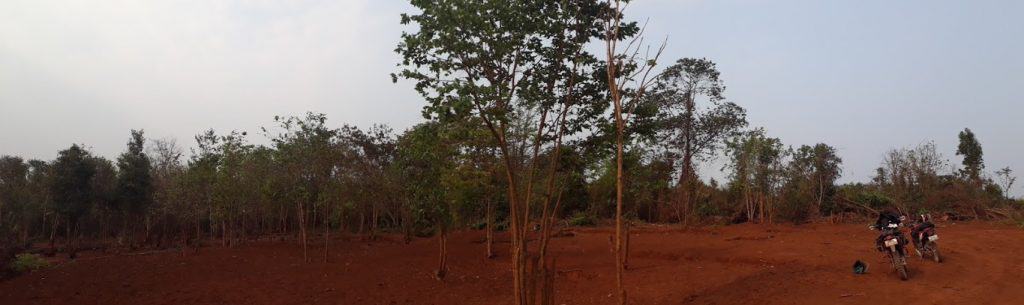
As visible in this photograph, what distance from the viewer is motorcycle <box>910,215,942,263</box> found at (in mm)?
10406

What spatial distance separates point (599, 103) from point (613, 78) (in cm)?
95

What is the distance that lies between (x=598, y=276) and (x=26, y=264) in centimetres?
1349

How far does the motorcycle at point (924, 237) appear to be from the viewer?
10.4m

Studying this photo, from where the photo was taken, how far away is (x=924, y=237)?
10.6 meters

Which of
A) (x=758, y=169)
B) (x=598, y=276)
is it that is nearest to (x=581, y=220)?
(x=758, y=169)

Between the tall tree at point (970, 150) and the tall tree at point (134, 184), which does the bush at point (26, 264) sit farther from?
the tall tree at point (970, 150)

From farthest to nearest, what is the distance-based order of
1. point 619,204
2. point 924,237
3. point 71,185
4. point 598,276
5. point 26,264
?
point 71,185, point 26,264, point 598,276, point 924,237, point 619,204

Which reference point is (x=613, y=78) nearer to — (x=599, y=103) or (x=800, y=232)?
(x=599, y=103)

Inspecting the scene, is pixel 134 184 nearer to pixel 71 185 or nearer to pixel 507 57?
pixel 71 185

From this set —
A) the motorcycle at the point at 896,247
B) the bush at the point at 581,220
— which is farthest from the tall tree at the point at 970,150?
the motorcycle at the point at 896,247

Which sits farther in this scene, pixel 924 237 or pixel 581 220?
pixel 581 220

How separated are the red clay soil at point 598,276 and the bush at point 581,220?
6.45m

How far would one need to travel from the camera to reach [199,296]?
10.8m

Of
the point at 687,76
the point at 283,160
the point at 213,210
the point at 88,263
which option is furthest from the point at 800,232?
the point at 88,263
